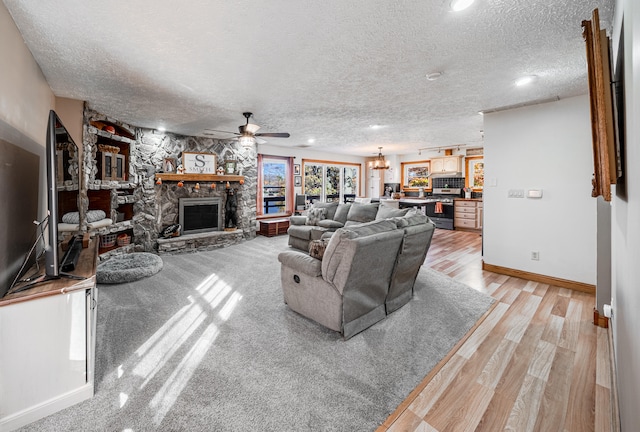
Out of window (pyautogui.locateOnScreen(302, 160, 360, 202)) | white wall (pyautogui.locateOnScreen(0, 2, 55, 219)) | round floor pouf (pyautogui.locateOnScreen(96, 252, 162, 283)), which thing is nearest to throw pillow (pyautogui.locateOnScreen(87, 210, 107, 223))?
round floor pouf (pyautogui.locateOnScreen(96, 252, 162, 283))

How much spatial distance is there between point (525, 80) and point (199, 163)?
18.8 feet

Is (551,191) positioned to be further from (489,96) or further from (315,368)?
(315,368)

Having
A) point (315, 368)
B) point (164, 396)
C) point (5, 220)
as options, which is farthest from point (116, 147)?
point (315, 368)

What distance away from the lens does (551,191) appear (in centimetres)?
368

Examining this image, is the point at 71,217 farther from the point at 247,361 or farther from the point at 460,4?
the point at 460,4

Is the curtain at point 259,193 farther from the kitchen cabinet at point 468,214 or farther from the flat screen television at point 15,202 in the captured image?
the kitchen cabinet at point 468,214

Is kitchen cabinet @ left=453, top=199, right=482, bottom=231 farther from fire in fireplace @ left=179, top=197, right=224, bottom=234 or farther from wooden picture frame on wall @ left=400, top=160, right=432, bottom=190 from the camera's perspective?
fire in fireplace @ left=179, top=197, right=224, bottom=234

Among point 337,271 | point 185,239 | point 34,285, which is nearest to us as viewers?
point 34,285

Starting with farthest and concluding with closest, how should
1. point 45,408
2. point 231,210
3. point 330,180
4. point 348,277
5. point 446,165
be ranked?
point 330,180 < point 446,165 < point 231,210 < point 348,277 < point 45,408

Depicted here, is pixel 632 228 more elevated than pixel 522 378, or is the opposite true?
pixel 632 228

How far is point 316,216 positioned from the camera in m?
6.10

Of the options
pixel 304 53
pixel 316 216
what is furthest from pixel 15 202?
pixel 316 216

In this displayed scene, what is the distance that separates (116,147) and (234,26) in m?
4.05

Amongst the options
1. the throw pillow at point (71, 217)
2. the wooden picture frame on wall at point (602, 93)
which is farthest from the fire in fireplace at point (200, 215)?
the wooden picture frame on wall at point (602, 93)
